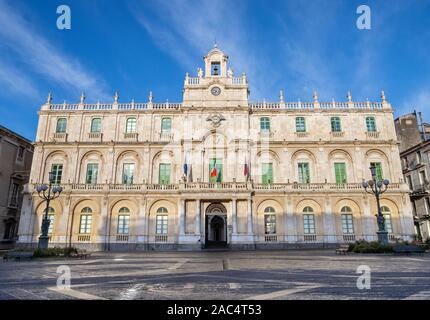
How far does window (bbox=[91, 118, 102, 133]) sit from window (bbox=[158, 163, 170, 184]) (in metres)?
8.04

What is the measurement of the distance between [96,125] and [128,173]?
6.56m

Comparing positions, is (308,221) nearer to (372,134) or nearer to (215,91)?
(372,134)

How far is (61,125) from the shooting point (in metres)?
31.8

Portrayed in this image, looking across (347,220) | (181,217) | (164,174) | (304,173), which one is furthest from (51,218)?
(347,220)

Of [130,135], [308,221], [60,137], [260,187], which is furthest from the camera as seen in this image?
[130,135]

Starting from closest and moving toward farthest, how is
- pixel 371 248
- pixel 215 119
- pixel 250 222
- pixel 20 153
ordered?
pixel 371 248 → pixel 250 222 → pixel 215 119 → pixel 20 153

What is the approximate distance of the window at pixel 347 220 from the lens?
28141 millimetres

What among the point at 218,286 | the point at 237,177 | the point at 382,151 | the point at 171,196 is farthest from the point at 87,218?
the point at 382,151

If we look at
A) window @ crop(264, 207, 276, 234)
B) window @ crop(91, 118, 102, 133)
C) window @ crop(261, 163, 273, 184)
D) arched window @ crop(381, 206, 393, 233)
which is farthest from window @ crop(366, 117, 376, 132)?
window @ crop(91, 118, 102, 133)

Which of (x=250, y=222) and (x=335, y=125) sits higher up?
(x=335, y=125)

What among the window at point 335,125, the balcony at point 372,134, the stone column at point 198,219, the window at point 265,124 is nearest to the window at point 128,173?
the stone column at point 198,219
